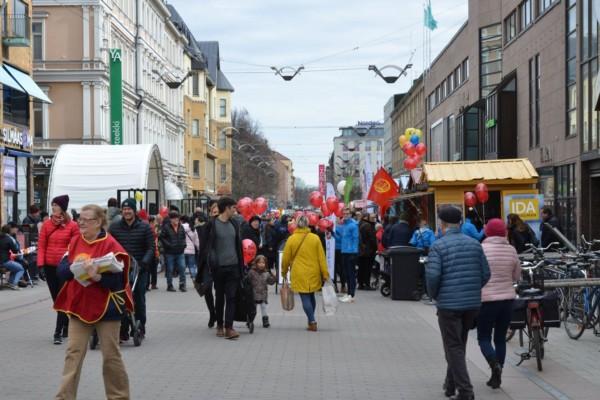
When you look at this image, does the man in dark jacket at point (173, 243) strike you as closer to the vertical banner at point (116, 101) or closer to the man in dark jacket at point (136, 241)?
the man in dark jacket at point (136, 241)

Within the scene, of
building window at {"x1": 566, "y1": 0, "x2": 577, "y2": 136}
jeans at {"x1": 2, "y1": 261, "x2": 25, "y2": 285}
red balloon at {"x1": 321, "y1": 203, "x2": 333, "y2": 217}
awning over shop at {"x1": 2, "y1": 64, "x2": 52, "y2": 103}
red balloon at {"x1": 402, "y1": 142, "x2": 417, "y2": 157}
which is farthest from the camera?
awning over shop at {"x1": 2, "y1": 64, "x2": 52, "y2": 103}

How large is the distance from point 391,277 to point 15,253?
8243 millimetres

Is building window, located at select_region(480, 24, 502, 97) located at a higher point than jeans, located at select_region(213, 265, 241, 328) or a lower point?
higher

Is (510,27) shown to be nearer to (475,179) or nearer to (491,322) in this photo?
(475,179)

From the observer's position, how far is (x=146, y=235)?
12.5 m

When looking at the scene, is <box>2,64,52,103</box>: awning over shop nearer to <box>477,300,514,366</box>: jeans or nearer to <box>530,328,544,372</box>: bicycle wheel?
<box>530,328,544,372</box>: bicycle wheel

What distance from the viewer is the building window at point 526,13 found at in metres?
35.5

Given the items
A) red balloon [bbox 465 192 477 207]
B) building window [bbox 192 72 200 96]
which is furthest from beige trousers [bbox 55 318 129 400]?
building window [bbox 192 72 200 96]

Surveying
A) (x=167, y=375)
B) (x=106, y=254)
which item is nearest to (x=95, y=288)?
(x=106, y=254)

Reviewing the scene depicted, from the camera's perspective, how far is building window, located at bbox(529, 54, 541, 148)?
111 ft

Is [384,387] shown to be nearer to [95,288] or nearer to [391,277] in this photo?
[95,288]

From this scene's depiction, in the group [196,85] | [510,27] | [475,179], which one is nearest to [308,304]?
[475,179]

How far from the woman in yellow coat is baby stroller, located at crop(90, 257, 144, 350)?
8.52 ft

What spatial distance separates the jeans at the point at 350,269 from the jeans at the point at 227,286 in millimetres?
6939
